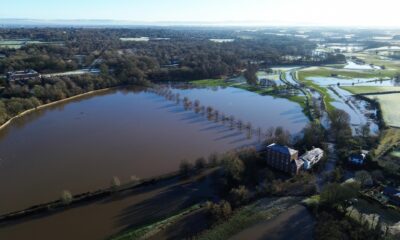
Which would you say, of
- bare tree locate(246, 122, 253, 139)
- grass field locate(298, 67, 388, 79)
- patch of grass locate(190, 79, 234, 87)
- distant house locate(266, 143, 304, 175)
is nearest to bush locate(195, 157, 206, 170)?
distant house locate(266, 143, 304, 175)

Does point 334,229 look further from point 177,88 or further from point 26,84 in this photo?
point 26,84

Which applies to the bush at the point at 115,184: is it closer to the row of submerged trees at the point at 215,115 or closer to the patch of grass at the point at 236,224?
the patch of grass at the point at 236,224

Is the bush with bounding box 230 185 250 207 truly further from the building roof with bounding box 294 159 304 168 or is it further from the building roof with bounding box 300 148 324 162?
the building roof with bounding box 300 148 324 162

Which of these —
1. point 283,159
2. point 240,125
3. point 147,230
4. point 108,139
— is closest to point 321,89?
point 240,125

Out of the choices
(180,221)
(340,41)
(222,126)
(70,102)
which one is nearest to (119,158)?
(180,221)

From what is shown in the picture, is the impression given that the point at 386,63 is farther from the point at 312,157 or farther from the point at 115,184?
the point at 115,184

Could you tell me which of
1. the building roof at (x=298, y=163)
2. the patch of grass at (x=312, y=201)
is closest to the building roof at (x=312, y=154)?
the building roof at (x=298, y=163)
